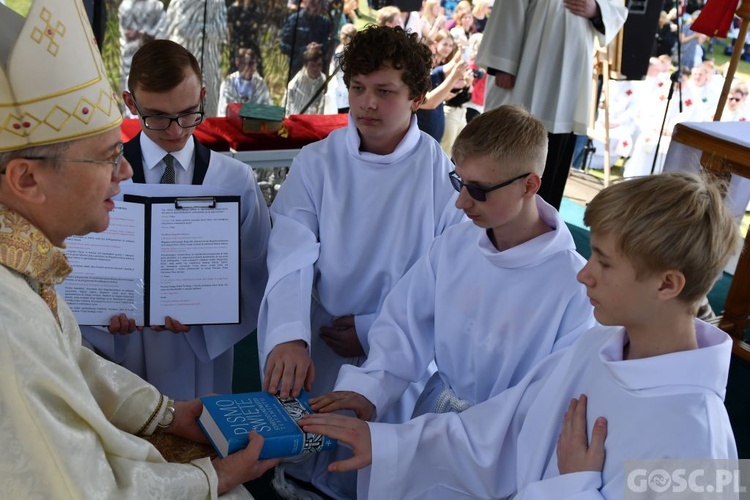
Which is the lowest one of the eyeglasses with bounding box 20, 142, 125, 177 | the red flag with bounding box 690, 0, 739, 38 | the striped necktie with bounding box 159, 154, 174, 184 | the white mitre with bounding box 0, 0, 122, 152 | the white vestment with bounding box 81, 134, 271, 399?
the white vestment with bounding box 81, 134, 271, 399

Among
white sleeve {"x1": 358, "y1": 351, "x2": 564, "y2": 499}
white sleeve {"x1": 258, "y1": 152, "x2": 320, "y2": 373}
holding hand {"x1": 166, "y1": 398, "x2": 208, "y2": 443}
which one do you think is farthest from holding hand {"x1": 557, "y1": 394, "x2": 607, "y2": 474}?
white sleeve {"x1": 258, "y1": 152, "x2": 320, "y2": 373}

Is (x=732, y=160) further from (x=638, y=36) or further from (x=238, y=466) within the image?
(x=638, y=36)

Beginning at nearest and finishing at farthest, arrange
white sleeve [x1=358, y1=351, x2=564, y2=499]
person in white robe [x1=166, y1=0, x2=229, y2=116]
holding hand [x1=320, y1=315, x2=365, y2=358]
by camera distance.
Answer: white sleeve [x1=358, y1=351, x2=564, y2=499] → holding hand [x1=320, y1=315, x2=365, y2=358] → person in white robe [x1=166, y1=0, x2=229, y2=116]

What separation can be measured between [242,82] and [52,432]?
20.2 ft

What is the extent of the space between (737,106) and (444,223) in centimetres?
818

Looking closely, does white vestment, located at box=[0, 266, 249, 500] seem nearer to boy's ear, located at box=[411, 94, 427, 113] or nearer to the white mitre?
the white mitre

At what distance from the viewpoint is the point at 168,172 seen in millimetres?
3164

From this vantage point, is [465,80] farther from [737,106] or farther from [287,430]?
[287,430]

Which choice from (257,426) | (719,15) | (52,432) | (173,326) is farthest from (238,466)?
(719,15)

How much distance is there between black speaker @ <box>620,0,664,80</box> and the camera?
9.13 meters

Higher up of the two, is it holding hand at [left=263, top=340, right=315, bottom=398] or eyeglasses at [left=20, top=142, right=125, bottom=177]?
eyeglasses at [left=20, top=142, right=125, bottom=177]

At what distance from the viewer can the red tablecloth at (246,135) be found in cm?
565

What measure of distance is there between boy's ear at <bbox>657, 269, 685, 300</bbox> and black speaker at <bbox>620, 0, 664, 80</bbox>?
7.95 meters

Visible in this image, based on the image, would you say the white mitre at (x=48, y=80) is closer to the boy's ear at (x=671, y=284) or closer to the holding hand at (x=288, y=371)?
the holding hand at (x=288, y=371)
